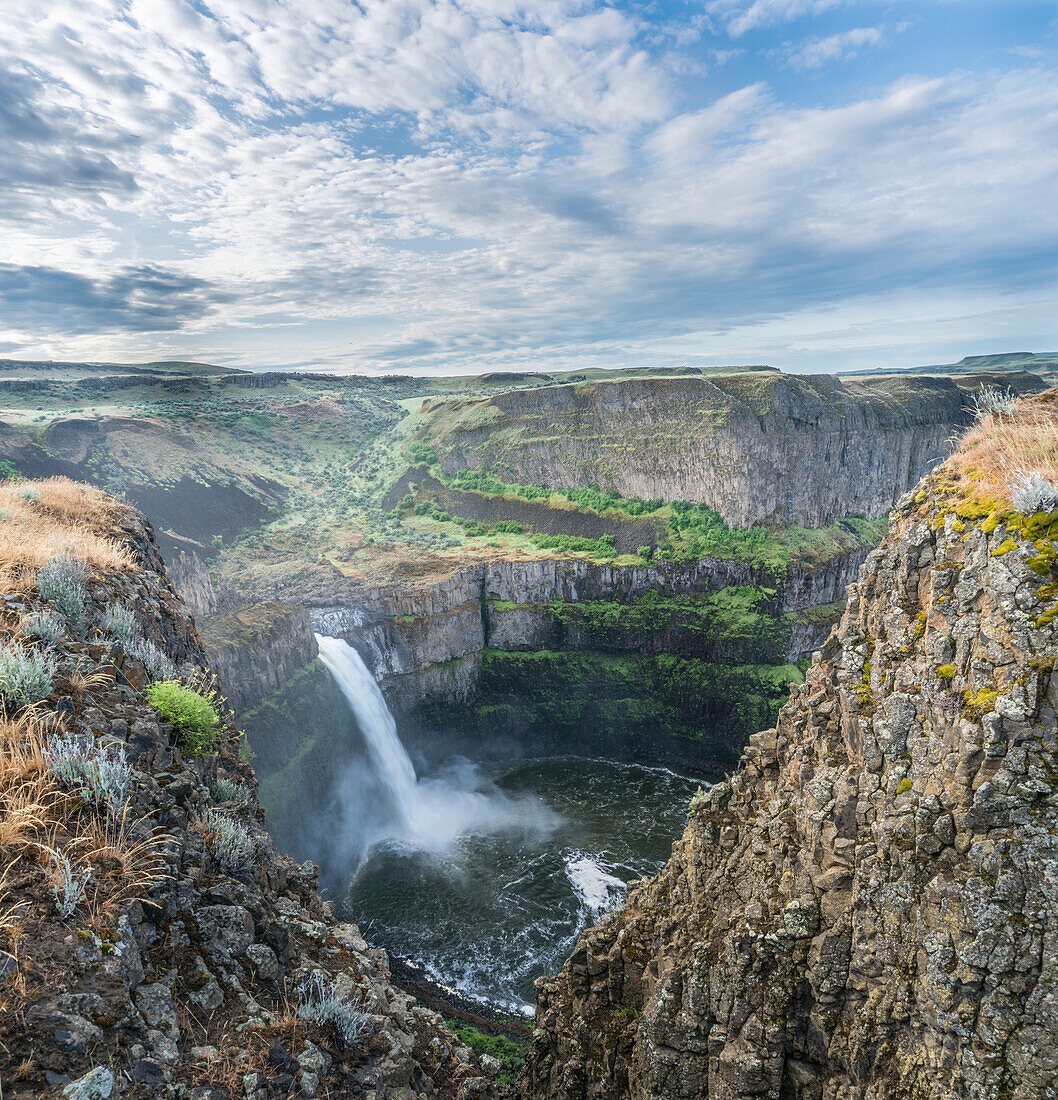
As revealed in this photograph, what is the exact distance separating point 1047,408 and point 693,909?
984 centimetres

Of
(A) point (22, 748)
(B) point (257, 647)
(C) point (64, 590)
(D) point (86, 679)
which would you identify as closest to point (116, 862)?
(A) point (22, 748)

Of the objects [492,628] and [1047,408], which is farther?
[492,628]

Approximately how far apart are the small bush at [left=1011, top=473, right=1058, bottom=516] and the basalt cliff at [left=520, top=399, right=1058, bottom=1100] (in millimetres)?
158

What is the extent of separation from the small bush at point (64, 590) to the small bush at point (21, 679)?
5.37 feet

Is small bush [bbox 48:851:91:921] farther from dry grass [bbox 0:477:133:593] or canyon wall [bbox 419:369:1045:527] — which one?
canyon wall [bbox 419:369:1045:527]

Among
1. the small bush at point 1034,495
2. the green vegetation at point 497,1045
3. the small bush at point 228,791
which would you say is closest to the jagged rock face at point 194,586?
the green vegetation at point 497,1045

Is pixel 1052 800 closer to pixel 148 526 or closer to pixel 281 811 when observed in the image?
pixel 148 526

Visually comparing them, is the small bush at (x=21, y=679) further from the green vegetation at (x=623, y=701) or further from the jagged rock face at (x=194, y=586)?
the green vegetation at (x=623, y=701)

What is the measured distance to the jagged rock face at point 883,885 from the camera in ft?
21.0

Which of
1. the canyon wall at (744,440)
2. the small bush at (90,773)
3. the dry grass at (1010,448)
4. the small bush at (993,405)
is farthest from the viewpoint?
the canyon wall at (744,440)

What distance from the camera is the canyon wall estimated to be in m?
51.5

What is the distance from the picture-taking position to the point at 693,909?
408 inches

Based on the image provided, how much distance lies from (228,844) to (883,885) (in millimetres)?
8142

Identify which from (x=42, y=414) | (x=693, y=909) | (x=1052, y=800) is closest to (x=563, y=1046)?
(x=693, y=909)
